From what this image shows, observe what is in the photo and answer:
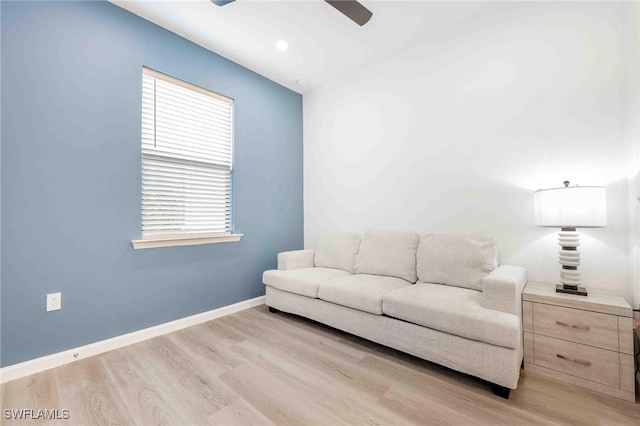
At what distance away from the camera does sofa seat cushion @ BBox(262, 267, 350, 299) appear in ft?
8.38

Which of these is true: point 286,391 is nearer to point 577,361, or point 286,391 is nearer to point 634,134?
point 577,361

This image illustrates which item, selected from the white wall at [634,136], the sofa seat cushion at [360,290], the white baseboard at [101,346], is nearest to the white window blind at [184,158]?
the white baseboard at [101,346]

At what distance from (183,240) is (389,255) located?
1.99 m

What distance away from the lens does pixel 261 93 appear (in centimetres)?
334

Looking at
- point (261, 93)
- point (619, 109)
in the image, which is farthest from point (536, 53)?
point (261, 93)

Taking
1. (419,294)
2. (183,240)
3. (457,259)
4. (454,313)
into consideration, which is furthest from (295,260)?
(454,313)

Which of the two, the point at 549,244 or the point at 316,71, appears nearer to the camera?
the point at 549,244

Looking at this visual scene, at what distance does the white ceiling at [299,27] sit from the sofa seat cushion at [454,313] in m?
2.36

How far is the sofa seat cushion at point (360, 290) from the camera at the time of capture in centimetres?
212

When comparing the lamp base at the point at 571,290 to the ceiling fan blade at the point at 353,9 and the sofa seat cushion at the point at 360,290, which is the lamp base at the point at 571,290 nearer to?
the sofa seat cushion at the point at 360,290

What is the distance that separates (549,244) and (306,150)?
113 inches

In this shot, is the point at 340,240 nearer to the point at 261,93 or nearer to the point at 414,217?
the point at 414,217

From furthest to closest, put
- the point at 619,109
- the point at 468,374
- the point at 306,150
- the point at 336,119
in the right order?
the point at 306,150
the point at 336,119
the point at 619,109
the point at 468,374

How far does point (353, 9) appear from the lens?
6.24ft
